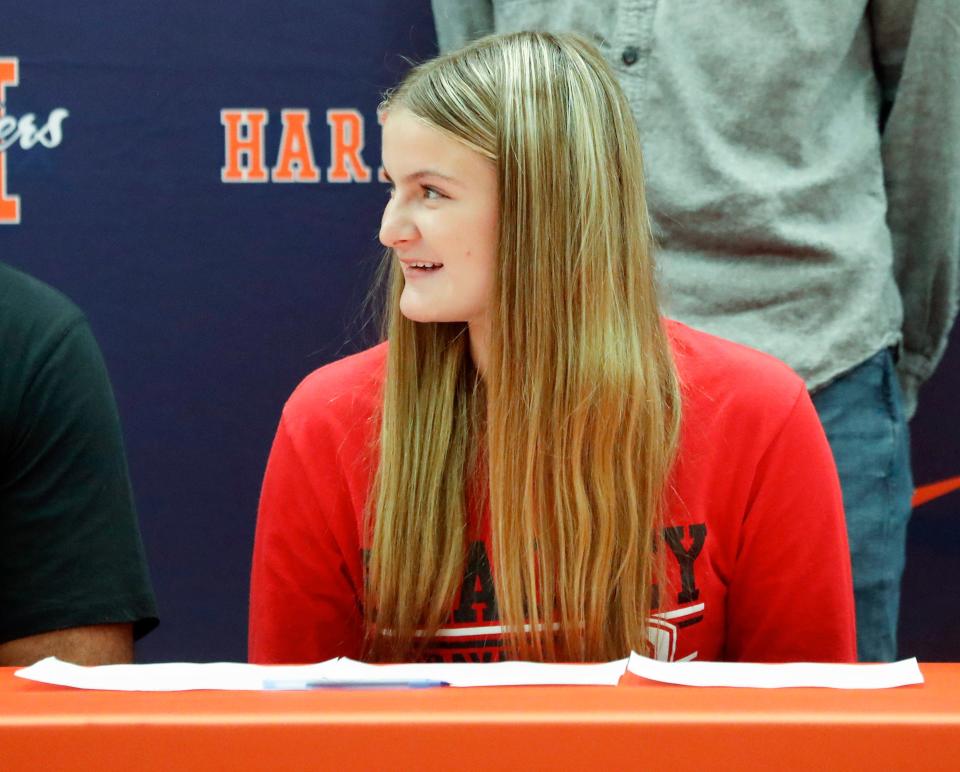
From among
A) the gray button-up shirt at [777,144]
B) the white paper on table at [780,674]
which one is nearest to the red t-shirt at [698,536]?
the gray button-up shirt at [777,144]

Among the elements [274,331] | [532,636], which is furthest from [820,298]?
[274,331]

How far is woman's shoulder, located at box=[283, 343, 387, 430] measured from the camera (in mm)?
1237

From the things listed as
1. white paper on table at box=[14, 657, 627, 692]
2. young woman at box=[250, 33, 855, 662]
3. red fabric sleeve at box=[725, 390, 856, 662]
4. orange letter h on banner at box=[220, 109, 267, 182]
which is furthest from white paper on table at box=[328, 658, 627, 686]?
orange letter h on banner at box=[220, 109, 267, 182]

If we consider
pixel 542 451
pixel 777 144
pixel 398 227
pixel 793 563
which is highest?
pixel 777 144

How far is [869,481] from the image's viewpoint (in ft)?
4.98

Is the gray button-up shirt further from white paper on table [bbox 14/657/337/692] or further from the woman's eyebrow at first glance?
white paper on table [bbox 14/657/337/692]

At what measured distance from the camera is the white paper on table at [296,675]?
2.31 feet

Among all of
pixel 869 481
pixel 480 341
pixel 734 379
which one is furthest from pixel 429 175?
pixel 869 481

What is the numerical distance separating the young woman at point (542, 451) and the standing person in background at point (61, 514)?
13 centimetres

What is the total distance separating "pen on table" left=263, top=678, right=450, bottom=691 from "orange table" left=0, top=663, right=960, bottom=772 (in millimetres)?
69

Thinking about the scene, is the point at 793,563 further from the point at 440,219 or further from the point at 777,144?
the point at 777,144

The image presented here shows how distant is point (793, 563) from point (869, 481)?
0.38 metres

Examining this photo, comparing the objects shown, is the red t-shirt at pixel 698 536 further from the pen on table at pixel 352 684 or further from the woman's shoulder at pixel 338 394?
the pen on table at pixel 352 684

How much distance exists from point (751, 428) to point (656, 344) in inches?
4.5
